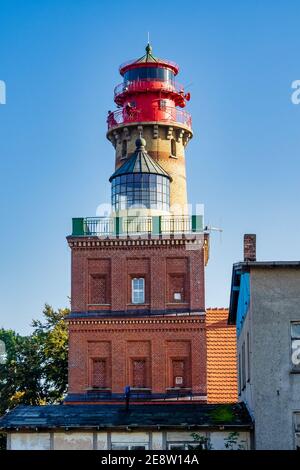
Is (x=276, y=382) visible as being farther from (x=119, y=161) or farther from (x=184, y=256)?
(x=119, y=161)

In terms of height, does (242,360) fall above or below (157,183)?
below

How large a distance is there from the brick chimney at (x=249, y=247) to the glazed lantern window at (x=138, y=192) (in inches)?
837

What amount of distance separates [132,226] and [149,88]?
9745 mm

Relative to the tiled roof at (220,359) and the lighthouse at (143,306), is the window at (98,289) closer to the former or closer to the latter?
the lighthouse at (143,306)

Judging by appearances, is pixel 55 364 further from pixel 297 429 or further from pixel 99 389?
pixel 297 429

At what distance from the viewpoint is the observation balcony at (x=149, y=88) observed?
213 ft

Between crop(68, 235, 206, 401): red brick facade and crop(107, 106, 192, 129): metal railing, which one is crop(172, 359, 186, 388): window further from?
crop(107, 106, 192, 129): metal railing

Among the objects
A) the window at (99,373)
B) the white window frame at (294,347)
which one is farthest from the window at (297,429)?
the window at (99,373)

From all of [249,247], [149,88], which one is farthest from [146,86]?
[249,247]

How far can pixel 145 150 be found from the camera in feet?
210

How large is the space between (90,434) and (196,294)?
22409mm

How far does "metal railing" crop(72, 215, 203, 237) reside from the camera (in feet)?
194

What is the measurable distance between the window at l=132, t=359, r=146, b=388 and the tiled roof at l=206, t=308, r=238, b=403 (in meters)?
3.86
